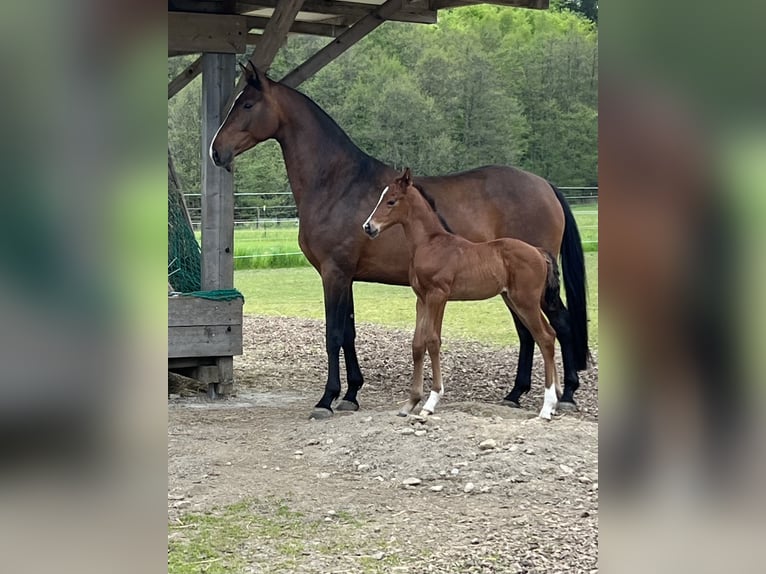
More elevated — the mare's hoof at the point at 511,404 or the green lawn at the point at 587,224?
the green lawn at the point at 587,224

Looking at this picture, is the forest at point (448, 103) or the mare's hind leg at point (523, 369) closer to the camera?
the mare's hind leg at point (523, 369)

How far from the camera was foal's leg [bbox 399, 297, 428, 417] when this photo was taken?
19.1ft

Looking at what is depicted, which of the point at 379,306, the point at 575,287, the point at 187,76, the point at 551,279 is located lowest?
the point at 379,306

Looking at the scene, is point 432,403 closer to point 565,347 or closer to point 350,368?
point 350,368

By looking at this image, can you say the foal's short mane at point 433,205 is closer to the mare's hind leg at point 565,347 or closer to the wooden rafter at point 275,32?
the mare's hind leg at point 565,347

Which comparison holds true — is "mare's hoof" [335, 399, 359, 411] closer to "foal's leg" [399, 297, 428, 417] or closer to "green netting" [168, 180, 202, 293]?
"foal's leg" [399, 297, 428, 417]

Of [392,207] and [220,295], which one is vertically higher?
[392,207]

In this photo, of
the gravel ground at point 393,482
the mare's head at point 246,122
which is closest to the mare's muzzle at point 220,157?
the mare's head at point 246,122

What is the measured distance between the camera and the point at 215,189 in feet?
23.1

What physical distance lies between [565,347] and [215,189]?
275 cm

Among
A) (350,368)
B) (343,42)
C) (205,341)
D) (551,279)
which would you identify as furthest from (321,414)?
(343,42)

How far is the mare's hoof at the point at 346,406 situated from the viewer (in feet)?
21.1

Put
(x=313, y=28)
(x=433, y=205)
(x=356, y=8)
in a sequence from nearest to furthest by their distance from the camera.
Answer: (x=433, y=205), (x=356, y=8), (x=313, y=28)

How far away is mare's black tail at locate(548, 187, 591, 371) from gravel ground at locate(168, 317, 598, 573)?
1.37ft
